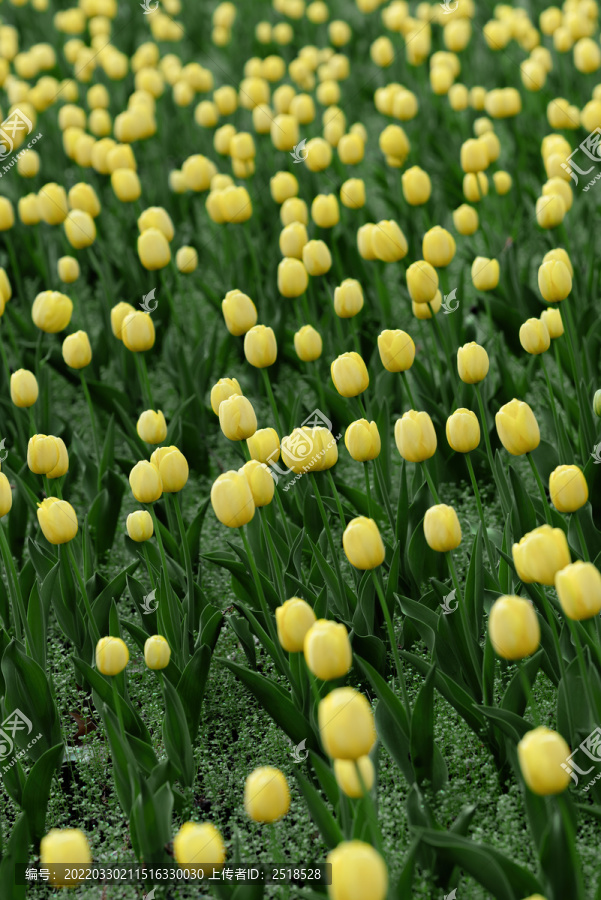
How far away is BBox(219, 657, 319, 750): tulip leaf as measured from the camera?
180 centimetres

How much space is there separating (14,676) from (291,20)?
546 cm

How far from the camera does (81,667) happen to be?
6.10ft

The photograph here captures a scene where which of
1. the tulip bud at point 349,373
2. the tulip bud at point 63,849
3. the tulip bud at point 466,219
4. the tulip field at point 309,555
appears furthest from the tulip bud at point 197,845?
the tulip bud at point 466,219

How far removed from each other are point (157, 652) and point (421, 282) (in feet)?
3.55

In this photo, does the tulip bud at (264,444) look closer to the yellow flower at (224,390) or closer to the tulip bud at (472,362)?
the yellow flower at (224,390)

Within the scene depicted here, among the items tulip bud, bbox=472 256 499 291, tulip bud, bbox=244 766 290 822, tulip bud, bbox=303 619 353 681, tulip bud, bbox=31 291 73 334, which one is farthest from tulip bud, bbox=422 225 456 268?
tulip bud, bbox=244 766 290 822

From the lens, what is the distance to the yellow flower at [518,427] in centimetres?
174

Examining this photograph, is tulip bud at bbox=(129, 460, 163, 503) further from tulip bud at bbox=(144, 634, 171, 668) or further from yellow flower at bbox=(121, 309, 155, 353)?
yellow flower at bbox=(121, 309, 155, 353)

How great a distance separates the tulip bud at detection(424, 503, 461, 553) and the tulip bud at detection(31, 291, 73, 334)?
1.32 m

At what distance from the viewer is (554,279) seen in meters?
2.16

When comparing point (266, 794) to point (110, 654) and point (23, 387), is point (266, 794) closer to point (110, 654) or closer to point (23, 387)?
point (110, 654)
